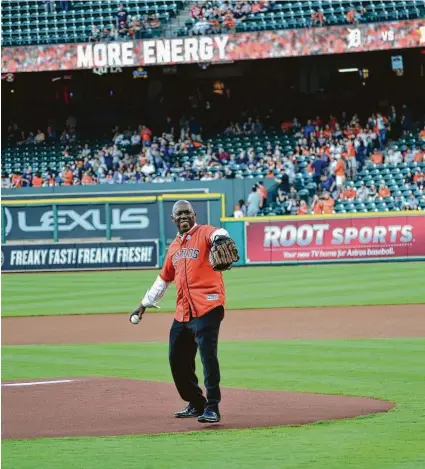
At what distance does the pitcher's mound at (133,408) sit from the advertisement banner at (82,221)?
74.5ft

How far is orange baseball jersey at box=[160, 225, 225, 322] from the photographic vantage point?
853 cm

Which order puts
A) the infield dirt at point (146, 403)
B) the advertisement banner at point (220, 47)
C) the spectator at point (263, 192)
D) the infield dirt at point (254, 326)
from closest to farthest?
the infield dirt at point (146, 403), the infield dirt at point (254, 326), the spectator at point (263, 192), the advertisement banner at point (220, 47)

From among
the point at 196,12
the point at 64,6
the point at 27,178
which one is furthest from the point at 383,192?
the point at 64,6

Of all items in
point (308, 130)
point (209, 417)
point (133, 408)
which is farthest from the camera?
point (308, 130)

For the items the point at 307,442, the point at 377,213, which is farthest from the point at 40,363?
the point at 377,213

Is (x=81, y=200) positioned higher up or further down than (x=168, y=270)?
further down

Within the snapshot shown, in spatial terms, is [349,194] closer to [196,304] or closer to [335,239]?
[335,239]

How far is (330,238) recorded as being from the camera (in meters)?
32.8

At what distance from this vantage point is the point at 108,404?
9938mm

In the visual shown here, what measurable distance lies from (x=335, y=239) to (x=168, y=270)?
2417 cm

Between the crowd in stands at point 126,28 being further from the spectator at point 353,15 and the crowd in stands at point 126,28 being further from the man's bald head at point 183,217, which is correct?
the man's bald head at point 183,217

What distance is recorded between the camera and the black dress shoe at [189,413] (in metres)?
8.96

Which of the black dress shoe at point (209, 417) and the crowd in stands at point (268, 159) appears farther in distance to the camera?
the crowd in stands at point (268, 159)

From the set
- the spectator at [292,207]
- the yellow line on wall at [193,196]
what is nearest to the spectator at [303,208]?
the spectator at [292,207]
